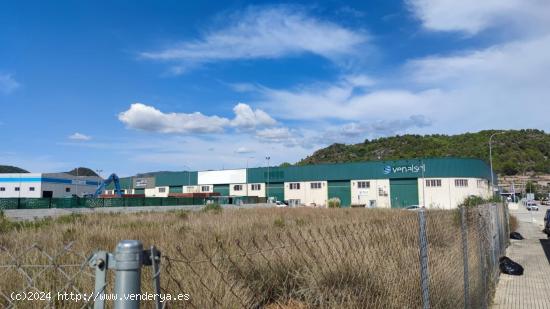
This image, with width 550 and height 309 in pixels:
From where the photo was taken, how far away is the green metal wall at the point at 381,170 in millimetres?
64625

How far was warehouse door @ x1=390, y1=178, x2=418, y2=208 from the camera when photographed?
66500 mm

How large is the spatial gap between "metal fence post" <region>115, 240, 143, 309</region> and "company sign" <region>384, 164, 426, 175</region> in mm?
68073

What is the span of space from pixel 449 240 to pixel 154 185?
98384mm

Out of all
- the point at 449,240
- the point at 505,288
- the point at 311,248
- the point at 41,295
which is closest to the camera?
the point at 41,295

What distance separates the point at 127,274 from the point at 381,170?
70762mm

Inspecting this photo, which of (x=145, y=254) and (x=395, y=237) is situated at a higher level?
(x=145, y=254)

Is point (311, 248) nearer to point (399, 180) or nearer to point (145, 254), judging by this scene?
point (145, 254)

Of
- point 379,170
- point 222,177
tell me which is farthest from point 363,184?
point 222,177

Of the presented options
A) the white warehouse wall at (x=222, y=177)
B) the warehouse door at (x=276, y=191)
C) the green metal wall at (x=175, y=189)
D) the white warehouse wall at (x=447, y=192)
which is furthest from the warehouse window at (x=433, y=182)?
the green metal wall at (x=175, y=189)

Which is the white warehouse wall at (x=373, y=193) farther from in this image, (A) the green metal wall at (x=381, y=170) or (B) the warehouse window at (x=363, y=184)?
(A) the green metal wall at (x=381, y=170)

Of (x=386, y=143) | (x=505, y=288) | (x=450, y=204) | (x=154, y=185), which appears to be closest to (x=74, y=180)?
(x=154, y=185)

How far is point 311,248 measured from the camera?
5914 mm

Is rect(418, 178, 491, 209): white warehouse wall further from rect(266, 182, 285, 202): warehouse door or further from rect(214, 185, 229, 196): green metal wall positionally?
rect(214, 185, 229, 196): green metal wall

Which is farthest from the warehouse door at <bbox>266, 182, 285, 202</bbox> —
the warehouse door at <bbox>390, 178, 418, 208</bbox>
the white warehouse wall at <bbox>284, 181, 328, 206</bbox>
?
the warehouse door at <bbox>390, 178, 418, 208</bbox>
